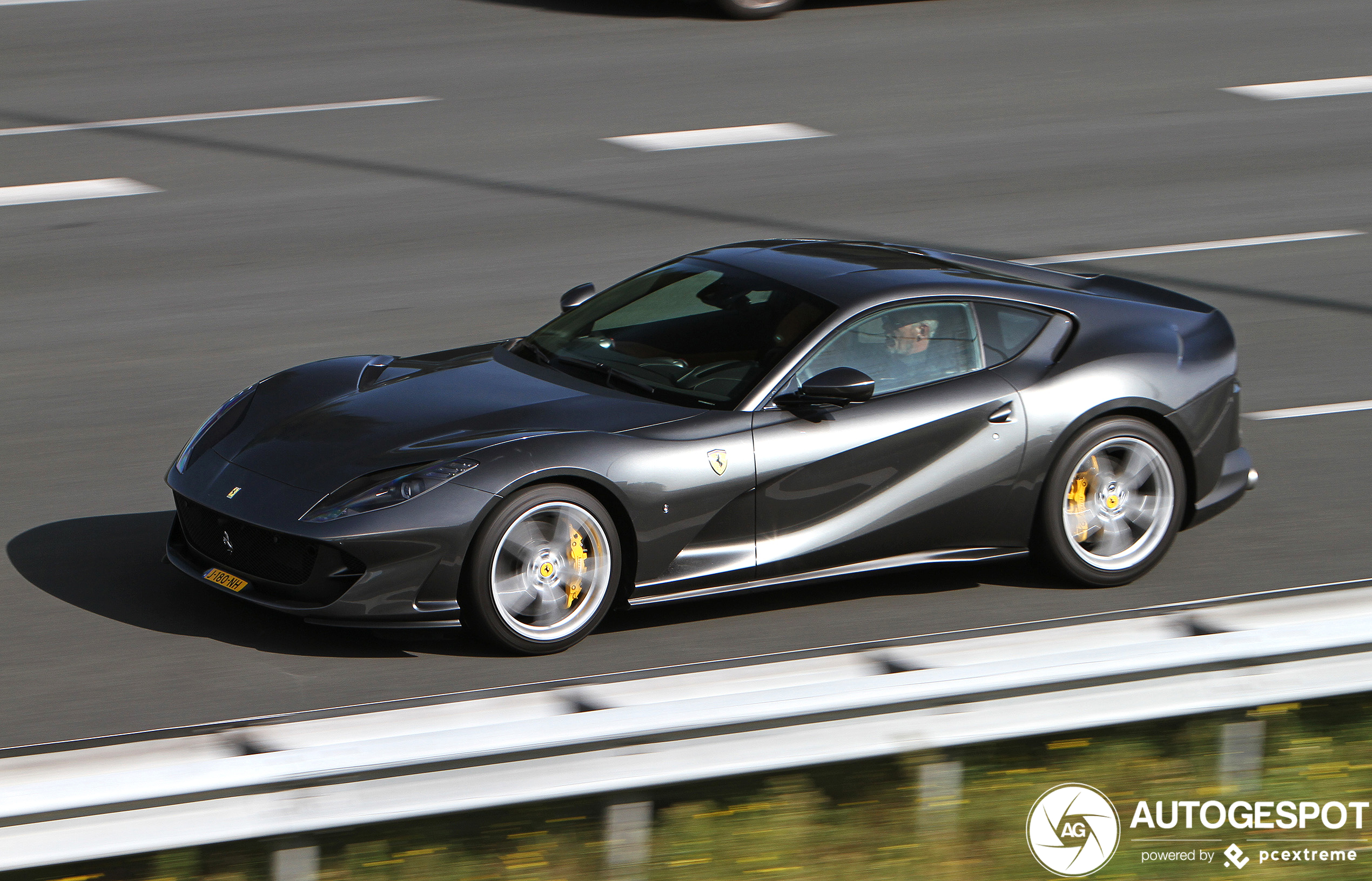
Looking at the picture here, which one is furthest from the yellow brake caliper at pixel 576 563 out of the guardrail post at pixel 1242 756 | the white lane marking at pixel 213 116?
the white lane marking at pixel 213 116

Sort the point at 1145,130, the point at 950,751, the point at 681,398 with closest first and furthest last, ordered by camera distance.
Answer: the point at 950,751, the point at 681,398, the point at 1145,130

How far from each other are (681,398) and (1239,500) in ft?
9.02

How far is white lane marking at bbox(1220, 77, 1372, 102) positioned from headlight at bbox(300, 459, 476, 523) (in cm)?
1208

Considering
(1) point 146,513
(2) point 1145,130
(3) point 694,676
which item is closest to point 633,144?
(2) point 1145,130

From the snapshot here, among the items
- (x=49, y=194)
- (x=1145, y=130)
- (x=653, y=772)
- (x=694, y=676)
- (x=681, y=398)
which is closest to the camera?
(x=653, y=772)

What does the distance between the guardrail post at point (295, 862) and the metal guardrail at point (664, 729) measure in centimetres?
9

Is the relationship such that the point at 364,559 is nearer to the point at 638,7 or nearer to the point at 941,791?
the point at 941,791

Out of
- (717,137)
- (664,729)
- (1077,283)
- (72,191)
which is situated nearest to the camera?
(664,729)

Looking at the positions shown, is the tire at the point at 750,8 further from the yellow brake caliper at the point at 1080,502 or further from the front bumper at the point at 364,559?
the front bumper at the point at 364,559

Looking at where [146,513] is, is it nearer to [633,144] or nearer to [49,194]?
[49,194]

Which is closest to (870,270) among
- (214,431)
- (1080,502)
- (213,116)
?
(1080,502)

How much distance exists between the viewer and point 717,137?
14094mm

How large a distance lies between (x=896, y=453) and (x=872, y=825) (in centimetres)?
252

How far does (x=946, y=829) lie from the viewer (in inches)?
162
